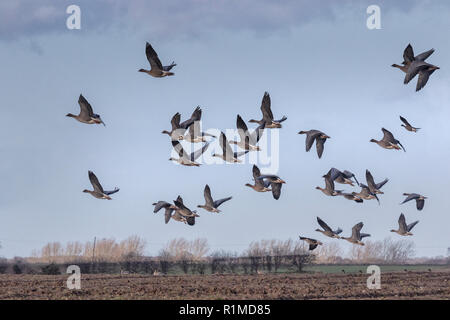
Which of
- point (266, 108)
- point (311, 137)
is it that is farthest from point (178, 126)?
point (311, 137)

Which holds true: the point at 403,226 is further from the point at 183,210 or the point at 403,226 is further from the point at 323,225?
the point at 183,210

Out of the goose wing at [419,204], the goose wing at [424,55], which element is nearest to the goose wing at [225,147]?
the goose wing at [424,55]

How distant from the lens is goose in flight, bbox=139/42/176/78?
24041 mm

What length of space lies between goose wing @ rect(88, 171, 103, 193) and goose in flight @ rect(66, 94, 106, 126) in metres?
2.13

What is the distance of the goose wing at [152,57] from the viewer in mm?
24016

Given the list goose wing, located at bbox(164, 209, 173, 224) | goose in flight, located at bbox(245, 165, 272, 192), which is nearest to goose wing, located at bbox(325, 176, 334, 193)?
goose in flight, located at bbox(245, 165, 272, 192)

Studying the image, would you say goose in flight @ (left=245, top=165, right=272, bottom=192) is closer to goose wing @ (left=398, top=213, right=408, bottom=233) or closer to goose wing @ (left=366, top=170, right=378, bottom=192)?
goose wing @ (left=366, top=170, right=378, bottom=192)

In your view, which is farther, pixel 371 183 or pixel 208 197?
pixel 371 183

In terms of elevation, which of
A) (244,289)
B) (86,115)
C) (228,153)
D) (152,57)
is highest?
(152,57)

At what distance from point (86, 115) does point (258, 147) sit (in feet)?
23.3

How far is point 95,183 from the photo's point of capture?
26734mm

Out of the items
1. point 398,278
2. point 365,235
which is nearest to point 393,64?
point 365,235

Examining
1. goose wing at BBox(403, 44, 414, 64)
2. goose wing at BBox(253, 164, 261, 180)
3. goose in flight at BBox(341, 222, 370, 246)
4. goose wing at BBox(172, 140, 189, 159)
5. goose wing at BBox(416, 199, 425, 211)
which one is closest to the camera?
goose wing at BBox(403, 44, 414, 64)
